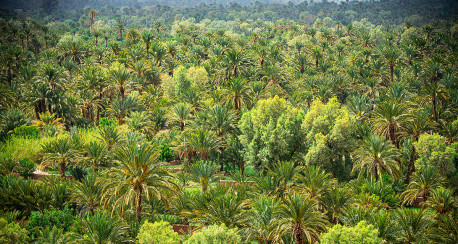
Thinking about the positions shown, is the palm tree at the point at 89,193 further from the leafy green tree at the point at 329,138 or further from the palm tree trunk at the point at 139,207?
the leafy green tree at the point at 329,138

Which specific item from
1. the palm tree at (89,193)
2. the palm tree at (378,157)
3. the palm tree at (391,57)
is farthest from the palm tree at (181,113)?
the palm tree at (391,57)

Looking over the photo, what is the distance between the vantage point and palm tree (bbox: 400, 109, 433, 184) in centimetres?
5344

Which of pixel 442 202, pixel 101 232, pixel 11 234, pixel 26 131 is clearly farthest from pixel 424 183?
pixel 26 131

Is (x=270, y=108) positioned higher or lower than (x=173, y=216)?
higher

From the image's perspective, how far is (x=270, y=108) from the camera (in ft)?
187

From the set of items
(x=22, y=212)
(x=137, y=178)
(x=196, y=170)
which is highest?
(x=137, y=178)

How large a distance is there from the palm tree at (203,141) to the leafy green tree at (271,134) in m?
4.68

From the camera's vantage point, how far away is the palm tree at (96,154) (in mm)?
51031

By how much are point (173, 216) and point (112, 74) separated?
4208 centimetres

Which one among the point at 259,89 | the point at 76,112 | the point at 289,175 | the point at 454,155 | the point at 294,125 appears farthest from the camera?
the point at 76,112

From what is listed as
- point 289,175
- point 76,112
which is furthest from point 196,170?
point 76,112

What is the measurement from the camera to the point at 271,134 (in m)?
54.3

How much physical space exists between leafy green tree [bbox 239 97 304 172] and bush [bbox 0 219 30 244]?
31194 mm

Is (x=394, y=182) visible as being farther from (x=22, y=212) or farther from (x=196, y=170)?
(x=22, y=212)
